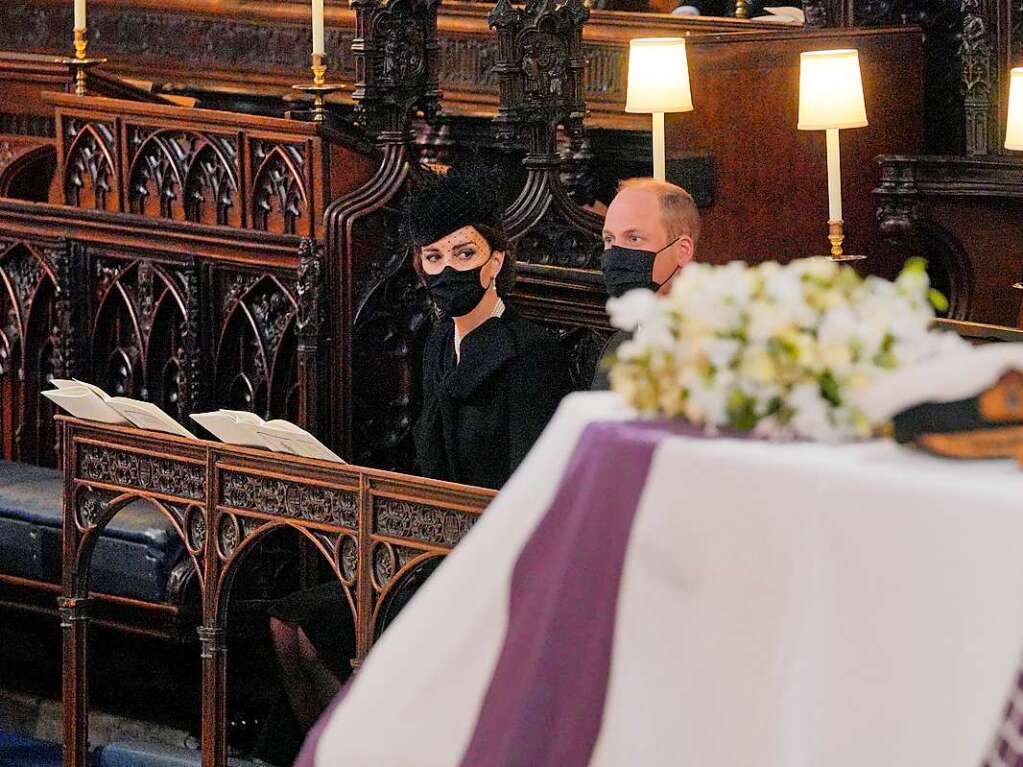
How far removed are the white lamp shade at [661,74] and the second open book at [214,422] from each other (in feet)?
8.27

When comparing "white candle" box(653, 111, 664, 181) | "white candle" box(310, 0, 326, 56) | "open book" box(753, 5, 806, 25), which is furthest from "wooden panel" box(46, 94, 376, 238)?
"open book" box(753, 5, 806, 25)

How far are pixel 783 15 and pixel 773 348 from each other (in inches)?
254

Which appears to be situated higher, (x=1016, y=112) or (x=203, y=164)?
(x=1016, y=112)

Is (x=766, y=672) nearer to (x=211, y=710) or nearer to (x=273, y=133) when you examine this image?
(x=211, y=710)

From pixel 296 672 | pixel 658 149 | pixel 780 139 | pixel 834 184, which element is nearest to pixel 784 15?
pixel 780 139

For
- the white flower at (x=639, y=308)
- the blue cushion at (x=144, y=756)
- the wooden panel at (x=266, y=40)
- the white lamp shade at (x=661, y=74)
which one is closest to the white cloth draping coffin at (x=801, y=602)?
the white flower at (x=639, y=308)

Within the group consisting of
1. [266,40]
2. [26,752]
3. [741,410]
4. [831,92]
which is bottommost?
[26,752]

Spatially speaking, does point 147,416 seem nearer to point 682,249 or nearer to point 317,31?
point 682,249

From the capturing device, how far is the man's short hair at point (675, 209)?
14.8 feet

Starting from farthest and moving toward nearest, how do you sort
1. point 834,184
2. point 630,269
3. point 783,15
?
point 783,15
point 834,184
point 630,269

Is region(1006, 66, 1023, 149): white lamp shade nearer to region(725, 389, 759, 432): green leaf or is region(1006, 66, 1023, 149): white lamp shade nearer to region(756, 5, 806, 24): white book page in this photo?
region(756, 5, 806, 24): white book page

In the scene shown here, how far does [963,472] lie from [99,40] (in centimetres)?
915

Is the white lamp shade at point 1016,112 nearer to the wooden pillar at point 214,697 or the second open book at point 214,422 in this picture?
the second open book at point 214,422

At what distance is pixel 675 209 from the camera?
4.50 meters
